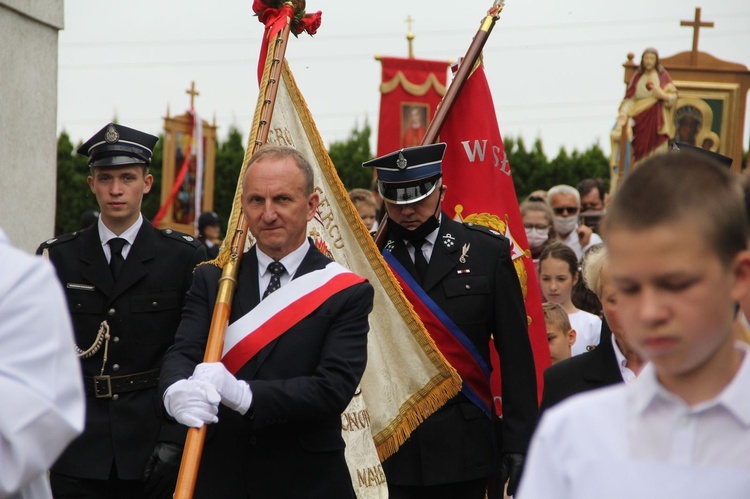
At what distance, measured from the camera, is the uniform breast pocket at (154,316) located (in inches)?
215

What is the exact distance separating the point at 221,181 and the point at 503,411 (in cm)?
2724

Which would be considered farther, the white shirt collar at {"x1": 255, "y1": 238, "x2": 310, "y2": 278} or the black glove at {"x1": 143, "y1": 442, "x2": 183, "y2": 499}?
the black glove at {"x1": 143, "y1": 442, "x2": 183, "y2": 499}

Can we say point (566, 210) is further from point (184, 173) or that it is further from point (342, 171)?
point (342, 171)

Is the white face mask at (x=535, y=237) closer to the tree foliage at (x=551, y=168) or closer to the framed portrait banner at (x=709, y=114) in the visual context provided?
the framed portrait banner at (x=709, y=114)

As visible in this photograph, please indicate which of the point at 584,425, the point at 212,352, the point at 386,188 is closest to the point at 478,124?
the point at 386,188

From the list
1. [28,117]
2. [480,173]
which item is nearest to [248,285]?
[480,173]

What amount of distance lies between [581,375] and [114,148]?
2.83m

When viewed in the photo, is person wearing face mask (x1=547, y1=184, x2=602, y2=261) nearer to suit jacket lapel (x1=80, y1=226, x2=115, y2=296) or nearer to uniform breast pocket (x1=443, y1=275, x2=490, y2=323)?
uniform breast pocket (x1=443, y1=275, x2=490, y2=323)

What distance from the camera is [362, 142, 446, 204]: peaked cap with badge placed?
5562 millimetres

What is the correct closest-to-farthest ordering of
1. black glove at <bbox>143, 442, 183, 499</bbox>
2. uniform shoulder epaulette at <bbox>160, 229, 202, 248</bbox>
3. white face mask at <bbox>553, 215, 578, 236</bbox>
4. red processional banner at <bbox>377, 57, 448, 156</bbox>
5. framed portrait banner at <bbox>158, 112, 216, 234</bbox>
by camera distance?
black glove at <bbox>143, 442, 183, 499</bbox>
uniform shoulder epaulette at <bbox>160, 229, 202, 248</bbox>
white face mask at <bbox>553, 215, 578, 236</bbox>
red processional banner at <bbox>377, 57, 448, 156</bbox>
framed portrait banner at <bbox>158, 112, 216, 234</bbox>

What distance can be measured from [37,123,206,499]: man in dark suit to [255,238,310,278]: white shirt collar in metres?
1.30

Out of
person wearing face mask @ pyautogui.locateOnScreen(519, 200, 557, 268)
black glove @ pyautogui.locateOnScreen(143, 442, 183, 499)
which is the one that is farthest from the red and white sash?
person wearing face mask @ pyautogui.locateOnScreen(519, 200, 557, 268)

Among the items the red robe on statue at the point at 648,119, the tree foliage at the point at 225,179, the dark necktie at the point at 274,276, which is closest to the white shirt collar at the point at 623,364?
Result: the dark necktie at the point at 274,276

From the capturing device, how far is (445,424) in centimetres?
550
